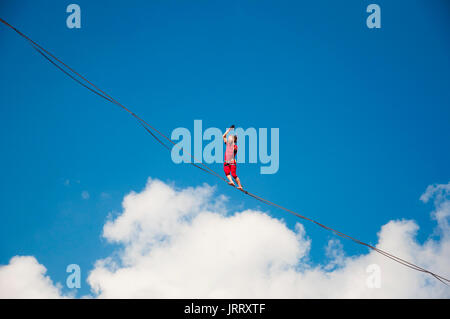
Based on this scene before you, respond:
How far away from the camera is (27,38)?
6.06 metres

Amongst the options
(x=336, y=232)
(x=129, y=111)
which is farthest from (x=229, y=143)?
(x=336, y=232)
